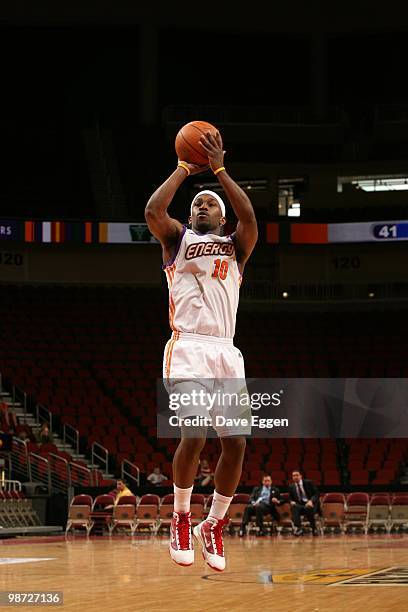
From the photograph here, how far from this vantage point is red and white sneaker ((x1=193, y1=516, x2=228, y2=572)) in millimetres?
5461

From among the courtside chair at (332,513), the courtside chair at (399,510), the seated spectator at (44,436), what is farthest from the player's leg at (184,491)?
the seated spectator at (44,436)

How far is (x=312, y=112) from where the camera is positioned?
31234 mm

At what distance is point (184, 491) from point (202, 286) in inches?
45.3

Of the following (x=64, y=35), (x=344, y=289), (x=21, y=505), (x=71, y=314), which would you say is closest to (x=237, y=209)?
(x=21, y=505)

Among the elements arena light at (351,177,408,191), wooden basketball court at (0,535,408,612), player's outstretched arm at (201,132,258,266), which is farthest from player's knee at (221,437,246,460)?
arena light at (351,177,408,191)

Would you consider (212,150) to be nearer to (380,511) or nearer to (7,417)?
(380,511)

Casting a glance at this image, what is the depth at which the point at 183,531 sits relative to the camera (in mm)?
5484

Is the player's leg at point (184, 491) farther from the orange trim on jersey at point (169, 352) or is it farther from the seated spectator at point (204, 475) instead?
the seated spectator at point (204, 475)

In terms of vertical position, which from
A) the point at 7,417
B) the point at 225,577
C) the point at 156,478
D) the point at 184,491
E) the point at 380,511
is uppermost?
the point at 184,491

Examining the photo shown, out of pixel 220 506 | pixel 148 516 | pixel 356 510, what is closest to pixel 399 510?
pixel 356 510

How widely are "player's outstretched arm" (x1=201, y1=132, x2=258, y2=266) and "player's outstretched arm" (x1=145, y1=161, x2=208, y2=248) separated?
5.3 inches

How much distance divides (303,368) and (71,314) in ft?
21.7

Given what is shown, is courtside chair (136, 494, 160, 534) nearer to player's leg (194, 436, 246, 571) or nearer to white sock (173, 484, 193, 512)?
player's leg (194, 436, 246, 571)

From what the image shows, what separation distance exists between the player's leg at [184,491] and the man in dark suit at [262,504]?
1312cm
